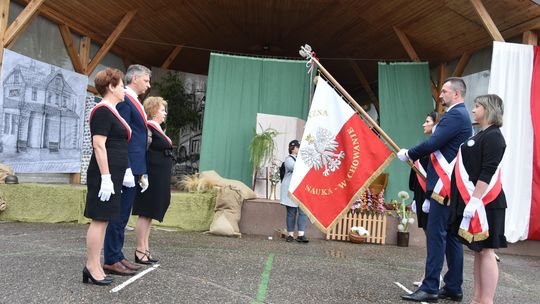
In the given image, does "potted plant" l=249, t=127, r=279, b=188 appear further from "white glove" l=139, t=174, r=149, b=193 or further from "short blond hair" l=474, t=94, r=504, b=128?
"short blond hair" l=474, t=94, r=504, b=128

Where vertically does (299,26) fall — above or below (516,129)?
above

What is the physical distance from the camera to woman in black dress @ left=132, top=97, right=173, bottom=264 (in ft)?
13.2

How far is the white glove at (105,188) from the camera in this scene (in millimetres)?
3082

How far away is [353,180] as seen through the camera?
398 centimetres

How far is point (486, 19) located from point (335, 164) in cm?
506

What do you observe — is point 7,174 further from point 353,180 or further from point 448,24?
point 448,24

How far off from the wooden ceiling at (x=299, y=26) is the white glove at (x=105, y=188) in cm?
695

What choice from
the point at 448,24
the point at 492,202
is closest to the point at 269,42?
the point at 448,24

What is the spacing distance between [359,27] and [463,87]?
27.1 ft

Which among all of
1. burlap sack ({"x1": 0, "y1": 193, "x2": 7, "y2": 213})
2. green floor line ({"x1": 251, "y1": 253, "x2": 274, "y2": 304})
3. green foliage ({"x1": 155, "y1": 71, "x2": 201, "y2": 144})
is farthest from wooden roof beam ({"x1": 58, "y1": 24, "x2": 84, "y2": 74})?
green floor line ({"x1": 251, "y1": 253, "x2": 274, "y2": 304})

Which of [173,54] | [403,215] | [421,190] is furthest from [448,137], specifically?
[173,54]

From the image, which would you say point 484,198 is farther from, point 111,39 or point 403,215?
point 111,39

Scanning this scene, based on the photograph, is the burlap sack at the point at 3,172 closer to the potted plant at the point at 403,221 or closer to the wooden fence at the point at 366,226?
the wooden fence at the point at 366,226

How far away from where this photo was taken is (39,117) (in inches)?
357
